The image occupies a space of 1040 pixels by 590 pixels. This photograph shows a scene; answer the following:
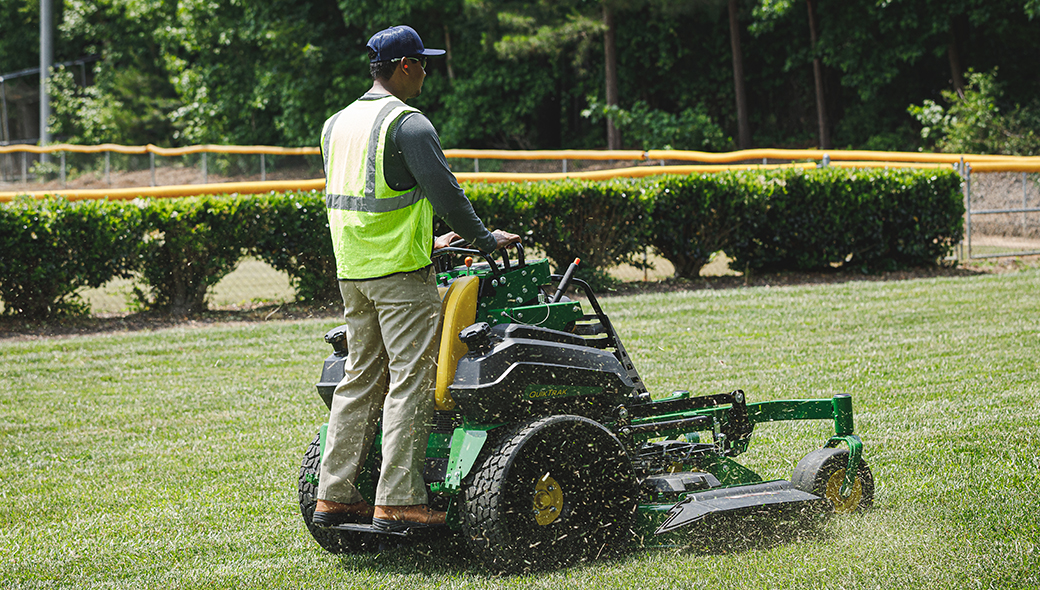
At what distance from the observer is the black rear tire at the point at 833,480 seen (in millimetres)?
4488

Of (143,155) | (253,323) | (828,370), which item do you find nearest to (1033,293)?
(828,370)

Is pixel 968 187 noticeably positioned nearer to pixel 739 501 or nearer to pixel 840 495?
pixel 840 495

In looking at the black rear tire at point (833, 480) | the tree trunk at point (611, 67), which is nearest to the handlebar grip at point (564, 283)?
the black rear tire at point (833, 480)

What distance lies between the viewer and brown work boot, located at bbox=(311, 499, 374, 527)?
3951 millimetres

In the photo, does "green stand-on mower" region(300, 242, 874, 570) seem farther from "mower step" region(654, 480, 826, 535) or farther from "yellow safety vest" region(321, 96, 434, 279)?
"yellow safety vest" region(321, 96, 434, 279)

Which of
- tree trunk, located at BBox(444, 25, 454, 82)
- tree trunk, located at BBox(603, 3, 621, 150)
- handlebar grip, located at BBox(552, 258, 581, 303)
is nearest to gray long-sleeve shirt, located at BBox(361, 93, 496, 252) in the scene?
handlebar grip, located at BBox(552, 258, 581, 303)

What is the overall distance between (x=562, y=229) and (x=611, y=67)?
1878cm

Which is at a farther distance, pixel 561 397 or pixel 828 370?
pixel 828 370

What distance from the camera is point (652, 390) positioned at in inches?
279

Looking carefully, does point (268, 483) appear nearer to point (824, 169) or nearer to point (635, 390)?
point (635, 390)

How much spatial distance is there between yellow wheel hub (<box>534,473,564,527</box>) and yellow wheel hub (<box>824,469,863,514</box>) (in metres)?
1.36

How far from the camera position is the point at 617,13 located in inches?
1283

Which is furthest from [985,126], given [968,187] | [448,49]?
[448,49]

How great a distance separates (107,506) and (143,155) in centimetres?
2418
